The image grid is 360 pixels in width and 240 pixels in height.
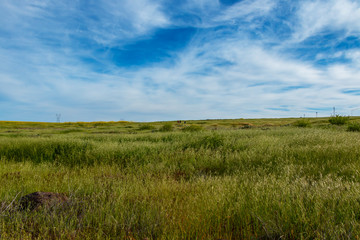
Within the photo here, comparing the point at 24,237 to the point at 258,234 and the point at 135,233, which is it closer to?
the point at 135,233

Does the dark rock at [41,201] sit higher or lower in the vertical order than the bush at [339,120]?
lower

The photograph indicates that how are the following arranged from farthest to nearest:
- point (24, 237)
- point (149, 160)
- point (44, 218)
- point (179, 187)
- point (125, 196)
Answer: point (149, 160) → point (179, 187) → point (125, 196) → point (44, 218) → point (24, 237)

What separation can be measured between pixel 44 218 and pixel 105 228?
32.1 inches

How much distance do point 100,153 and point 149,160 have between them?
1.86m

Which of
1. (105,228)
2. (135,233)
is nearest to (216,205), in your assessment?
(135,233)

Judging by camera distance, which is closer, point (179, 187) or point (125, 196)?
point (125, 196)

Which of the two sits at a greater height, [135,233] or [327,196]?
[327,196]

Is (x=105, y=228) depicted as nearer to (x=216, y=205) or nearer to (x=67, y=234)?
(x=67, y=234)

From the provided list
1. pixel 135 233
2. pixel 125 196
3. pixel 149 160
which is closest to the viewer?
pixel 135 233

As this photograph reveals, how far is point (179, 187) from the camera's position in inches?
140

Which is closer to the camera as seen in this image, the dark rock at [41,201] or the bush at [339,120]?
the dark rock at [41,201]

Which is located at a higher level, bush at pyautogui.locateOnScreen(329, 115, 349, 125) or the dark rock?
bush at pyautogui.locateOnScreen(329, 115, 349, 125)

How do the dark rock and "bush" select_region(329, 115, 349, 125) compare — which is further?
"bush" select_region(329, 115, 349, 125)

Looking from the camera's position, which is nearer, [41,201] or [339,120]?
[41,201]
